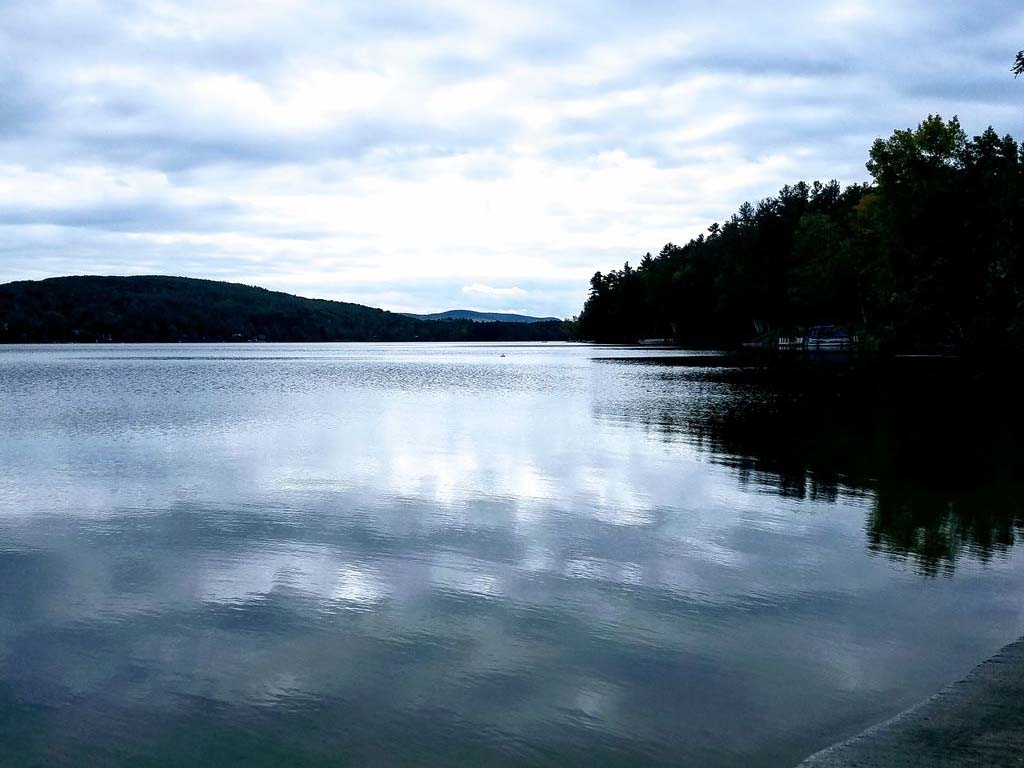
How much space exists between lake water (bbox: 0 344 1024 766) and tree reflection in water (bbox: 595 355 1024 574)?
152 millimetres

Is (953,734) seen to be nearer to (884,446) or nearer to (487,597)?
(487,597)

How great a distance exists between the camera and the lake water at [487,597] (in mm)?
6906

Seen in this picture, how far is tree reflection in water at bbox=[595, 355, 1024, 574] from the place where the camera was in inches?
539

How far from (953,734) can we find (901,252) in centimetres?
6479

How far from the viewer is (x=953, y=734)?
6344 millimetres

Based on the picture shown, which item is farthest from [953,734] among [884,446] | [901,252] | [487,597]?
[901,252]

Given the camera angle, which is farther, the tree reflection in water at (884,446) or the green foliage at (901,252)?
the green foliage at (901,252)

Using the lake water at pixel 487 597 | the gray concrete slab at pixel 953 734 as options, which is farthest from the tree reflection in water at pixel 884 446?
the gray concrete slab at pixel 953 734

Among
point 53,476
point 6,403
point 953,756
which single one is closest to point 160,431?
point 53,476

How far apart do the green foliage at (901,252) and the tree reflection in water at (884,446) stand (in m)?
6.40

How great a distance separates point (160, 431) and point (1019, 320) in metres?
32.2

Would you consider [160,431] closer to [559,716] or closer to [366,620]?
[366,620]

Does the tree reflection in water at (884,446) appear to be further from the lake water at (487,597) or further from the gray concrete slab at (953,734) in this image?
the gray concrete slab at (953,734)

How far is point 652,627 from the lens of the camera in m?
9.16
